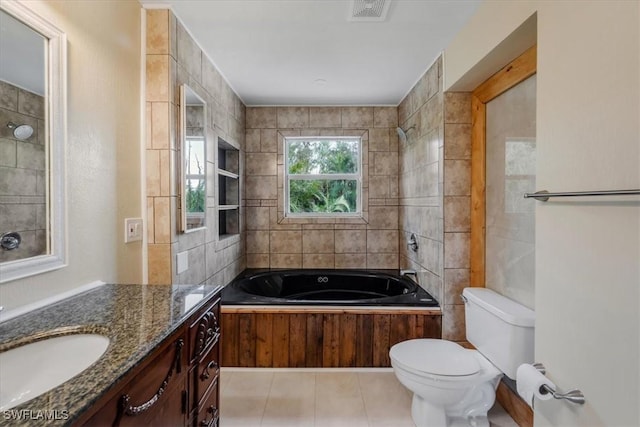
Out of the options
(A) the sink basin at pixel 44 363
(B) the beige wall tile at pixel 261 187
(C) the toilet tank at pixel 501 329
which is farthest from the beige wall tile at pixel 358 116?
(A) the sink basin at pixel 44 363

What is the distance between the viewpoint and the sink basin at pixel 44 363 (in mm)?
841

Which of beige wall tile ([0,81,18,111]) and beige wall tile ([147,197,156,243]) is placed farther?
beige wall tile ([147,197,156,243])

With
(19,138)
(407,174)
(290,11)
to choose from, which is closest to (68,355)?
(19,138)

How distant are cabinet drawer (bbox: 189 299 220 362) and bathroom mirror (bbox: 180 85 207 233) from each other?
73 cm

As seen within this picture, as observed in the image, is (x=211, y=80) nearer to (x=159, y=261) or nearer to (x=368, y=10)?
(x=368, y=10)

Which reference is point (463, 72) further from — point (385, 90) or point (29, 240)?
point (29, 240)

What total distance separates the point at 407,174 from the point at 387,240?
775mm

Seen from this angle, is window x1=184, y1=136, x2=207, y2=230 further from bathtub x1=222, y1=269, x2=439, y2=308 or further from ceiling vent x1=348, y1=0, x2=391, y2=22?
ceiling vent x1=348, y1=0, x2=391, y2=22

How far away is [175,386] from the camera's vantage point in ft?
3.38

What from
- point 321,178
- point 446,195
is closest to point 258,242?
point 321,178

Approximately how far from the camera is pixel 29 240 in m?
1.14

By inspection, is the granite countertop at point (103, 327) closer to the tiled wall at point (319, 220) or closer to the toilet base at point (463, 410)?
the toilet base at point (463, 410)

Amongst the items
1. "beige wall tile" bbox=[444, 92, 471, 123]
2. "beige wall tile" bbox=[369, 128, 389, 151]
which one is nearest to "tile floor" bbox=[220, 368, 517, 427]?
"beige wall tile" bbox=[444, 92, 471, 123]

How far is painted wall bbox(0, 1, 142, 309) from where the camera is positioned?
129 centimetres
